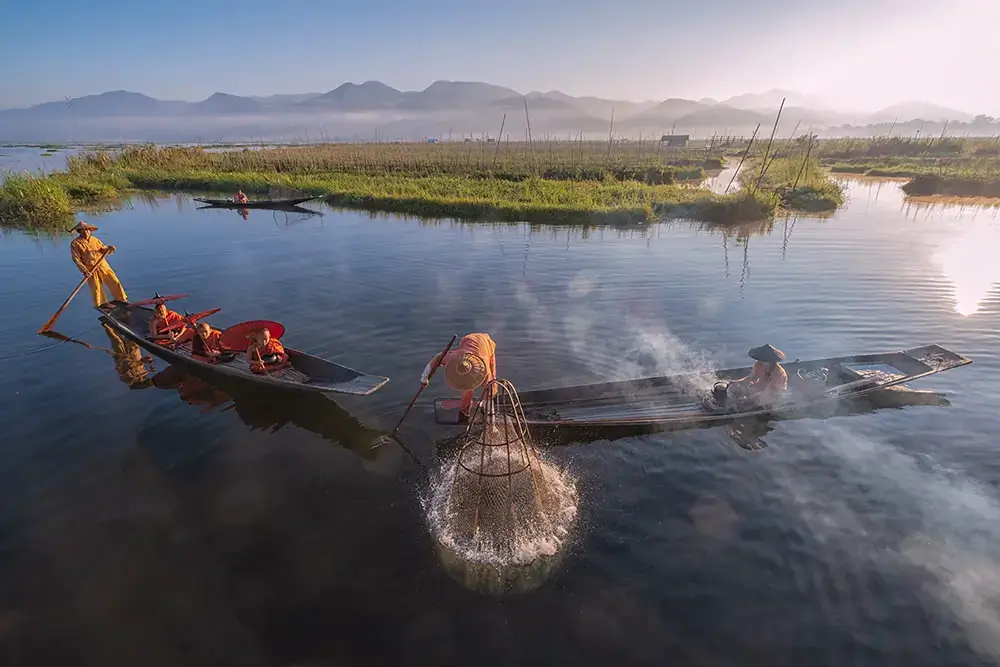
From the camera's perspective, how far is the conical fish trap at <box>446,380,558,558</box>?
616cm

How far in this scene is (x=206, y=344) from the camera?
9.84m

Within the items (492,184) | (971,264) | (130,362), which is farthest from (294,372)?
(492,184)

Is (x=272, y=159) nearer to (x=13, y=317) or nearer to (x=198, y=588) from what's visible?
(x=13, y=317)

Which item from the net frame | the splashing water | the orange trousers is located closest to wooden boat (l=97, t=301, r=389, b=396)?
the net frame

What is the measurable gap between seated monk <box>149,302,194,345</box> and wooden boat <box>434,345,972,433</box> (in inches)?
255

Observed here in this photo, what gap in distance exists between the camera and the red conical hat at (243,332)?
9297mm

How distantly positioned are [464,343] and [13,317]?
15.6 m

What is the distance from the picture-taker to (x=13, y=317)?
1349 centimetres

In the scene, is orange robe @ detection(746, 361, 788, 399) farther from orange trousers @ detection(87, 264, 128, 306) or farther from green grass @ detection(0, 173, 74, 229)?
green grass @ detection(0, 173, 74, 229)

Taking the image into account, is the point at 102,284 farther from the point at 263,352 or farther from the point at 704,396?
the point at 704,396

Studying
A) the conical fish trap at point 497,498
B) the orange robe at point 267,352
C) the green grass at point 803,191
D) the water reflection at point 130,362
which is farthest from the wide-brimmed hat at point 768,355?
the green grass at point 803,191

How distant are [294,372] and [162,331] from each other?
3620 mm

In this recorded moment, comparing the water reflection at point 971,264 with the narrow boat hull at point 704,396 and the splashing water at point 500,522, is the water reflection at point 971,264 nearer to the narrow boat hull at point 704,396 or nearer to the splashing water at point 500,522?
the narrow boat hull at point 704,396

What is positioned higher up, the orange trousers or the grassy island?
the grassy island
